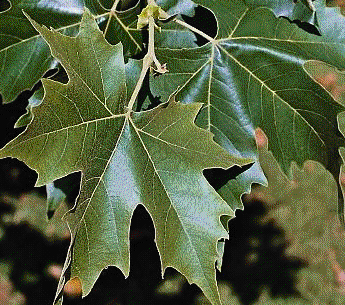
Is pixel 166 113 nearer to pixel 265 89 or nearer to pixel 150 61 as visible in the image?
pixel 150 61

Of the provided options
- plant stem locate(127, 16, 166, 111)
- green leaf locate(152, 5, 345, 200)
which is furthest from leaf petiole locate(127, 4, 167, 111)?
green leaf locate(152, 5, 345, 200)

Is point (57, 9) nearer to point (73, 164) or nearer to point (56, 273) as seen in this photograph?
point (73, 164)

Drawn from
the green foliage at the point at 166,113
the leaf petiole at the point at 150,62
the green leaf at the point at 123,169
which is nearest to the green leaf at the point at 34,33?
the green foliage at the point at 166,113

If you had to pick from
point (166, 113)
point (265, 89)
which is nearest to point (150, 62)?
point (166, 113)

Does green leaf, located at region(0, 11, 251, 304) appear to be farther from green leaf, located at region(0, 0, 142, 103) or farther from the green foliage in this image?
green leaf, located at region(0, 0, 142, 103)

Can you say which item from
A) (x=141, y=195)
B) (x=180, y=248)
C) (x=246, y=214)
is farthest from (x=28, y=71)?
(x=246, y=214)
